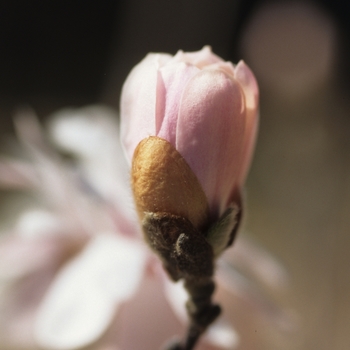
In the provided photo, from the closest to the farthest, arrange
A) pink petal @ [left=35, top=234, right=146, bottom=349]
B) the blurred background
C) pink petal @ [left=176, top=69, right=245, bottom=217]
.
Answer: pink petal @ [left=176, top=69, right=245, bottom=217] → pink petal @ [left=35, top=234, right=146, bottom=349] → the blurred background

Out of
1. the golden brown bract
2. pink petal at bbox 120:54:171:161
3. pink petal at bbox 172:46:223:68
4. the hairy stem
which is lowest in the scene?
the hairy stem

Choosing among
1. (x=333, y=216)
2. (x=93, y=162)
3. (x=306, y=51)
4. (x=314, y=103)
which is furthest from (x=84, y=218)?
(x=306, y=51)

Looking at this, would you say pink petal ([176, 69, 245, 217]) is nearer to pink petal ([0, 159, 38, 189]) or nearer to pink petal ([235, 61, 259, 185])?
pink petal ([235, 61, 259, 185])

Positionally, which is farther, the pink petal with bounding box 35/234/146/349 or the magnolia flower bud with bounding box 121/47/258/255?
the pink petal with bounding box 35/234/146/349

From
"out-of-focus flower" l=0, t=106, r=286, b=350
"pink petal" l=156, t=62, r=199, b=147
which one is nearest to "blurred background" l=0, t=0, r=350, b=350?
"out-of-focus flower" l=0, t=106, r=286, b=350

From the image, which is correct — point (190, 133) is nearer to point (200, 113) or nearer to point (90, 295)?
point (200, 113)

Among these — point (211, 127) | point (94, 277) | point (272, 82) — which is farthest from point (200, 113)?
point (272, 82)

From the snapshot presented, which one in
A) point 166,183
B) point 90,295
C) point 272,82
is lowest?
point 272,82
